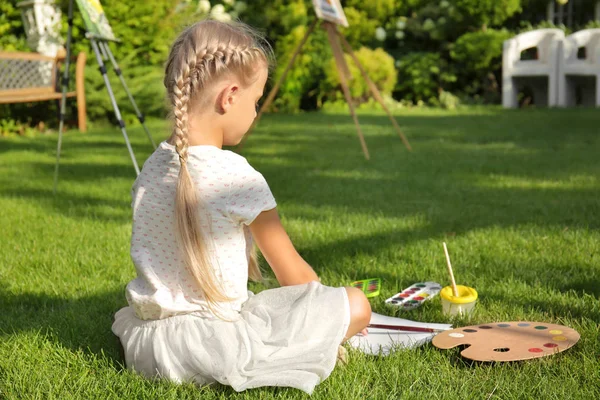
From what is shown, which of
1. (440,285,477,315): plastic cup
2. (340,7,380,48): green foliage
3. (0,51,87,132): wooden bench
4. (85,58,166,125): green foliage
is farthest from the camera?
(340,7,380,48): green foliage

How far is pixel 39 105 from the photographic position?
384 inches

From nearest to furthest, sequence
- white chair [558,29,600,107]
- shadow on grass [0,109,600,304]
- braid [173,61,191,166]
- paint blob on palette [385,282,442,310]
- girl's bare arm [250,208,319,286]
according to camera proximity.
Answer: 1. braid [173,61,191,166]
2. girl's bare arm [250,208,319,286]
3. paint blob on palette [385,282,442,310]
4. shadow on grass [0,109,600,304]
5. white chair [558,29,600,107]

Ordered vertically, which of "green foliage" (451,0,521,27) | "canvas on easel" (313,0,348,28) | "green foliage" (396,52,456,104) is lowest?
"green foliage" (396,52,456,104)

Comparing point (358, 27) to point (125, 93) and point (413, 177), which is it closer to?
point (125, 93)

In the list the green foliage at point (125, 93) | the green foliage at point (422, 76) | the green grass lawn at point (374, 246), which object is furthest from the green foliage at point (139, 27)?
the green foliage at point (422, 76)

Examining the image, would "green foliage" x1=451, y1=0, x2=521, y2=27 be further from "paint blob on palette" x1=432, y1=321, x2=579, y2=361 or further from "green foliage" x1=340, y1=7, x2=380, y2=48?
"paint blob on palette" x1=432, y1=321, x2=579, y2=361

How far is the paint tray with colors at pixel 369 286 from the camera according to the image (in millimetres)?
2875

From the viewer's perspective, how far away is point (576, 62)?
39.1 feet

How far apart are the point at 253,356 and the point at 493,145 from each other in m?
5.75

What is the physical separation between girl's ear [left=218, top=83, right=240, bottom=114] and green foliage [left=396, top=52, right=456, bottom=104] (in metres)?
11.2

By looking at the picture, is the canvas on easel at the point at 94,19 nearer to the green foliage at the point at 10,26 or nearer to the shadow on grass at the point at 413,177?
the shadow on grass at the point at 413,177

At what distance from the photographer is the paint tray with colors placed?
9.43ft

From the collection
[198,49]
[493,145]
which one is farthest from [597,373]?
[493,145]

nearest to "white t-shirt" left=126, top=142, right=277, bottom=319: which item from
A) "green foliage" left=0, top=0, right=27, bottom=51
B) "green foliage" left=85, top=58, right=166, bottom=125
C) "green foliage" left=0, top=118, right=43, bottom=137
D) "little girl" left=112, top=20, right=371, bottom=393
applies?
"little girl" left=112, top=20, right=371, bottom=393
